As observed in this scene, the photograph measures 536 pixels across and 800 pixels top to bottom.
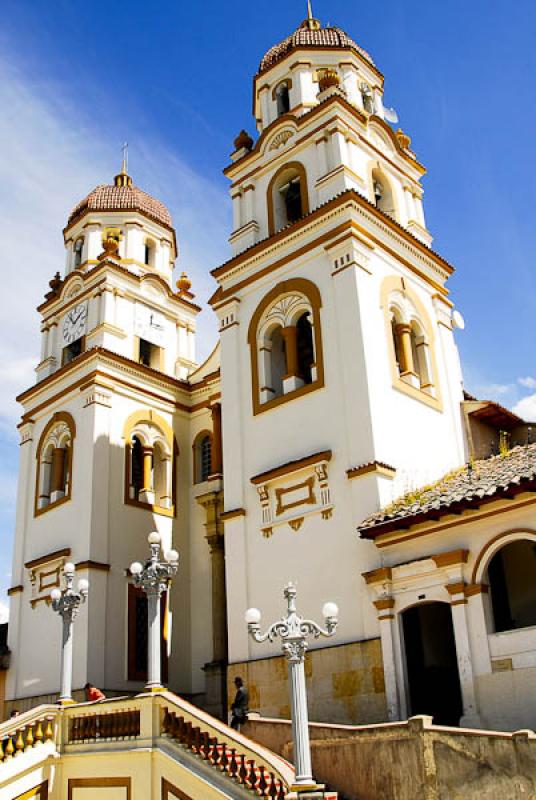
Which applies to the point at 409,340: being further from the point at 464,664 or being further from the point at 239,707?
the point at 239,707

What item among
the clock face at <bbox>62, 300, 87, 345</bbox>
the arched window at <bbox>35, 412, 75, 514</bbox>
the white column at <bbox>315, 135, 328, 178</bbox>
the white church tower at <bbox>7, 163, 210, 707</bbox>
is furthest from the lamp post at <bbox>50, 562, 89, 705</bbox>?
the clock face at <bbox>62, 300, 87, 345</bbox>

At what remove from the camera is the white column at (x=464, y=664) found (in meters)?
14.7

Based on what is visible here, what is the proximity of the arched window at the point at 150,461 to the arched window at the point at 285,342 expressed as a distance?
6.55 meters

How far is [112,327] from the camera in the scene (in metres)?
27.7

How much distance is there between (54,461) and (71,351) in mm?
4090

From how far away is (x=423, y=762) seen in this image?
11977 millimetres

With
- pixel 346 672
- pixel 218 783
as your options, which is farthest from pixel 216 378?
pixel 218 783

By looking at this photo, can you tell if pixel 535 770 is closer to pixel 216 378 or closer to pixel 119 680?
pixel 119 680

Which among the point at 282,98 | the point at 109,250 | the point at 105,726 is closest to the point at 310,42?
the point at 282,98

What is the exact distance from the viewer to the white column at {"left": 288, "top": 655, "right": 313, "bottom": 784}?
37.1 ft

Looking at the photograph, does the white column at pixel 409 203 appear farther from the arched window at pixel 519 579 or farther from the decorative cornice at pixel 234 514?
the arched window at pixel 519 579

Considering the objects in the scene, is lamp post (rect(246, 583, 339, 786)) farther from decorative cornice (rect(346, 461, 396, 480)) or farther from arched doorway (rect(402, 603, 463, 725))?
decorative cornice (rect(346, 461, 396, 480))

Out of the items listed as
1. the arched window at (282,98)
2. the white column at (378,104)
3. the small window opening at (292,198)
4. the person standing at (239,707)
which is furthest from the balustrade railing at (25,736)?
the white column at (378,104)

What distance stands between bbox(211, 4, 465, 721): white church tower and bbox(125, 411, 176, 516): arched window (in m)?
5.54
